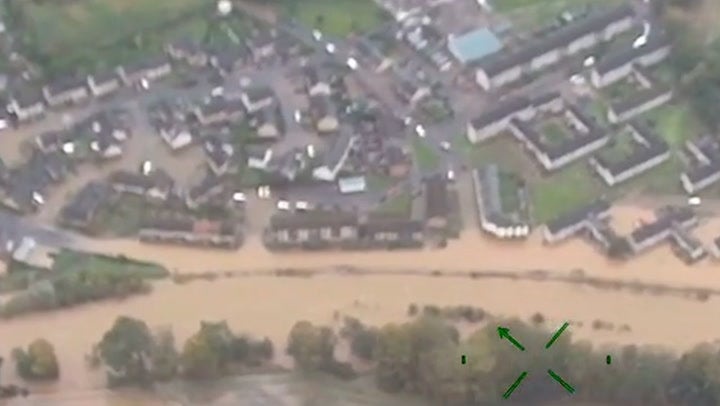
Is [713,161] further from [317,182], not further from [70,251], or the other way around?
[70,251]

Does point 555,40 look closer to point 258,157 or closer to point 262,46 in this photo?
point 262,46

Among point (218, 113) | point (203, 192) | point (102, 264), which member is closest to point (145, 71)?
point (218, 113)

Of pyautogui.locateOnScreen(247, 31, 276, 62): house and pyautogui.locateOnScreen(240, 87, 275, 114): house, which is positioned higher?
pyautogui.locateOnScreen(247, 31, 276, 62): house

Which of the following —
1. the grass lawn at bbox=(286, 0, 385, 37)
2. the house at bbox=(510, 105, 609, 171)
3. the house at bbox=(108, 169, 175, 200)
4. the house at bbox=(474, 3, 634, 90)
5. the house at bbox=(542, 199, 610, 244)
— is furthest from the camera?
the grass lawn at bbox=(286, 0, 385, 37)

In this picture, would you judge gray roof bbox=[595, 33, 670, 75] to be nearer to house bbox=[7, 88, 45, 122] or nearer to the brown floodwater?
the brown floodwater

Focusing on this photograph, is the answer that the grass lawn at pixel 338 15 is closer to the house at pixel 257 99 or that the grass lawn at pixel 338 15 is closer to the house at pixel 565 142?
the house at pixel 257 99

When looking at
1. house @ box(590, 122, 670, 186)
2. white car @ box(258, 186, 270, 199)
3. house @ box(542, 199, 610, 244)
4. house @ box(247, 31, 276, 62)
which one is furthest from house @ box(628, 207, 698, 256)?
house @ box(247, 31, 276, 62)

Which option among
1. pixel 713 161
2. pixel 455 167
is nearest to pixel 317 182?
pixel 455 167

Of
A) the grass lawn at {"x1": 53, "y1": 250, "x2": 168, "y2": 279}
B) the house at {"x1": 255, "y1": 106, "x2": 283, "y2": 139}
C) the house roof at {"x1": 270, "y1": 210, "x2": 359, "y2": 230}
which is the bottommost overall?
the grass lawn at {"x1": 53, "y1": 250, "x2": 168, "y2": 279}
